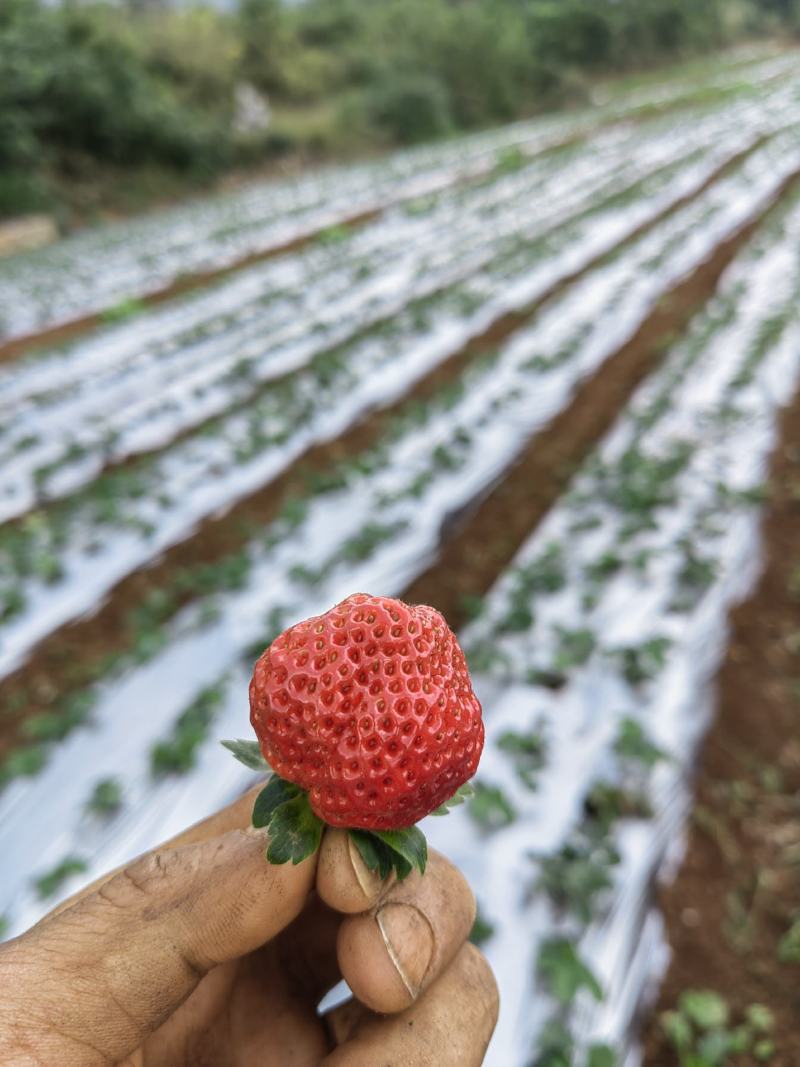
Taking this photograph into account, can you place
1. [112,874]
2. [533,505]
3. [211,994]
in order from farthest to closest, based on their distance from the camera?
[533,505] → [211,994] → [112,874]

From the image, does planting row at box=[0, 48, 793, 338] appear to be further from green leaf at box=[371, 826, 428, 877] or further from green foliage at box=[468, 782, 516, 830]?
green leaf at box=[371, 826, 428, 877]

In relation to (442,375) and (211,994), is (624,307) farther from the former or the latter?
(211,994)

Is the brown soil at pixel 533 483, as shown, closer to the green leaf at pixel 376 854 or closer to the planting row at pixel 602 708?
the planting row at pixel 602 708

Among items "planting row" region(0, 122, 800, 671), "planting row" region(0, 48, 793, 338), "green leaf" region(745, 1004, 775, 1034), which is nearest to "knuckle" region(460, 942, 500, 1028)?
"green leaf" region(745, 1004, 775, 1034)

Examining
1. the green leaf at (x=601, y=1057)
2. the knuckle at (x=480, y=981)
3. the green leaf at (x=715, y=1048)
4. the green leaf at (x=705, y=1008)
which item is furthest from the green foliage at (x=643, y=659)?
the knuckle at (x=480, y=981)

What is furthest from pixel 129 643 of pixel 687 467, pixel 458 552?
pixel 687 467

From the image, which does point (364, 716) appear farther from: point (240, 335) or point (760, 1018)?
point (240, 335)
